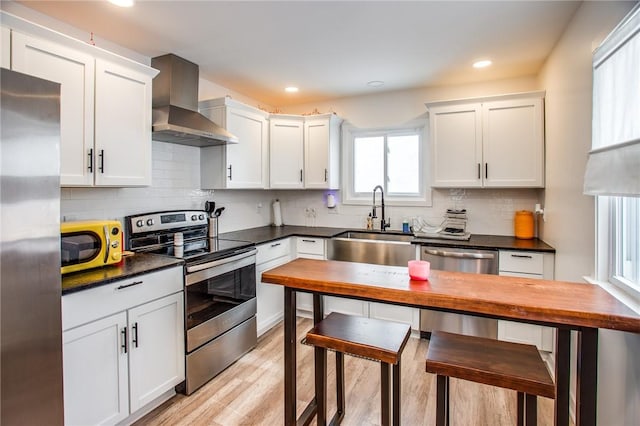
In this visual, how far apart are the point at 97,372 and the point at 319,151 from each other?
9.45 feet

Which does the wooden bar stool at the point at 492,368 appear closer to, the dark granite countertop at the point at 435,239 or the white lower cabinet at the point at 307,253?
the dark granite countertop at the point at 435,239

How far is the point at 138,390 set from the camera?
6.48 feet

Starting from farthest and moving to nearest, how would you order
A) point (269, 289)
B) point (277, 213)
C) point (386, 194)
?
point (277, 213), point (386, 194), point (269, 289)

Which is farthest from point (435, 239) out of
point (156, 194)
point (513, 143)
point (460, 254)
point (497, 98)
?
point (156, 194)

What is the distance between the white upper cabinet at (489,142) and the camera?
9.76ft

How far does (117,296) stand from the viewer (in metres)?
1.83

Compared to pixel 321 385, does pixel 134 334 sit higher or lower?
higher

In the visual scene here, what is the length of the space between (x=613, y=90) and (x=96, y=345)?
9.53 feet

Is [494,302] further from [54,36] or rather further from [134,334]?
[54,36]

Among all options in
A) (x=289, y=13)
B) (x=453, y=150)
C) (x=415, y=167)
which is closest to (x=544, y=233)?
(x=453, y=150)

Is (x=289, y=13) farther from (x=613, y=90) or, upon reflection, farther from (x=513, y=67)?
(x=513, y=67)

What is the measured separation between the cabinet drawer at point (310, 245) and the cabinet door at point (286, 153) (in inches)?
26.6

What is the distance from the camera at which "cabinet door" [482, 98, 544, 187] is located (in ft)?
9.70

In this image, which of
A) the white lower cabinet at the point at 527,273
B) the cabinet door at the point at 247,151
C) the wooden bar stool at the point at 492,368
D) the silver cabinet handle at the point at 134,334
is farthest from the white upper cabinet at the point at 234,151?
the white lower cabinet at the point at 527,273
